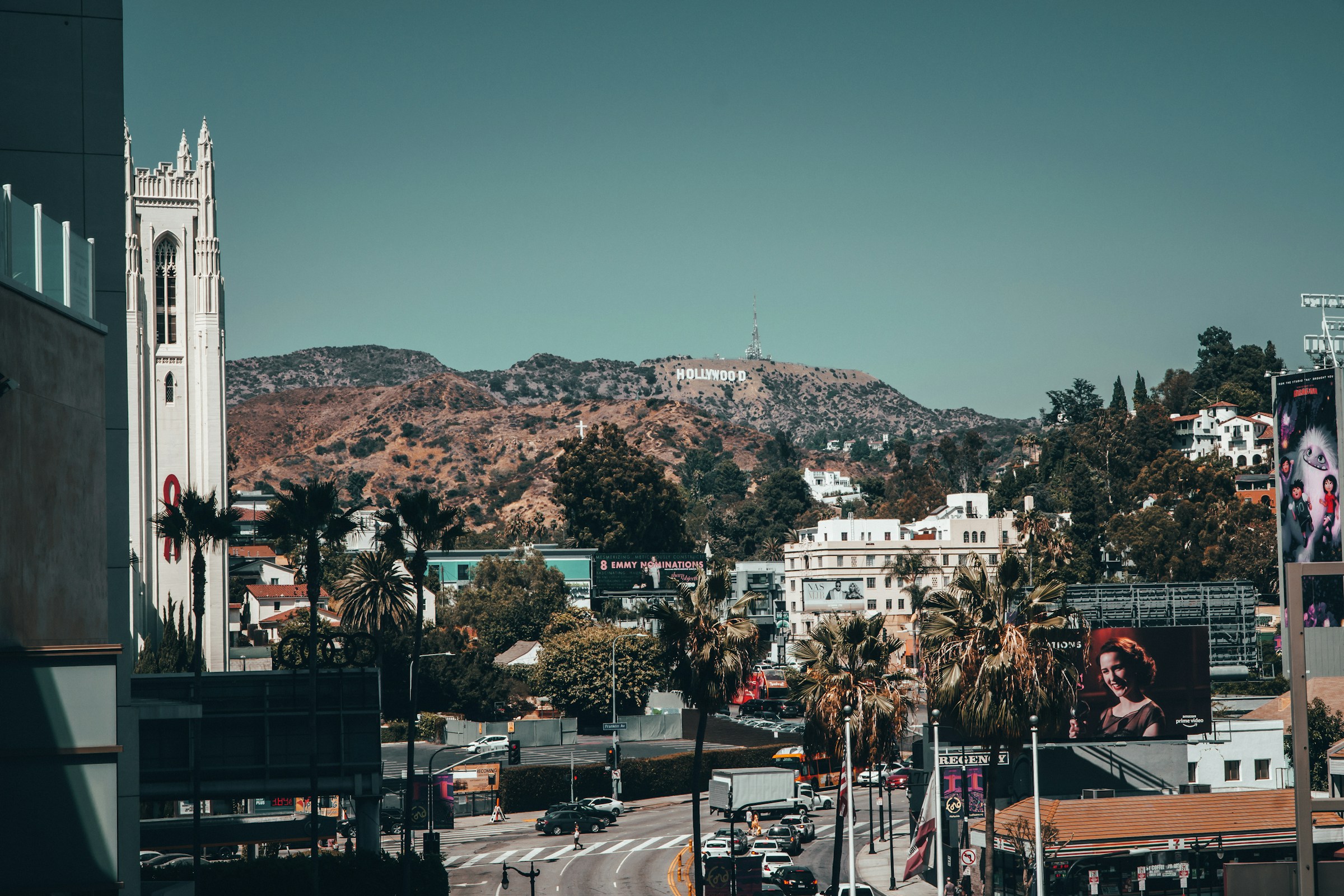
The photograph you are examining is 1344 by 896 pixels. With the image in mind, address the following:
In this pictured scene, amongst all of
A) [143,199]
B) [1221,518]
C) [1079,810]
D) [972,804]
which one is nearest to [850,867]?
[1079,810]

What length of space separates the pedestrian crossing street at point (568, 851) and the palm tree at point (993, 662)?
23970 millimetres

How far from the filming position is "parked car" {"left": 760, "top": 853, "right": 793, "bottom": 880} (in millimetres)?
56781

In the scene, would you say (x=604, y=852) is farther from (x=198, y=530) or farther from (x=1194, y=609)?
(x=1194, y=609)

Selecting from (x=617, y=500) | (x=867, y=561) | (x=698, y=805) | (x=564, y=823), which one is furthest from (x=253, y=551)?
(x=698, y=805)

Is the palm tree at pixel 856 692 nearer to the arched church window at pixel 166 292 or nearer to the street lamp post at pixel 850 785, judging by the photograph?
the street lamp post at pixel 850 785

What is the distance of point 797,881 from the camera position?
183 ft

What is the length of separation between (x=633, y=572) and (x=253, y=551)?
59975mm

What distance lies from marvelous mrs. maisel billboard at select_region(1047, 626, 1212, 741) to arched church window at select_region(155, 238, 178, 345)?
226 feet

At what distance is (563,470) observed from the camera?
152m

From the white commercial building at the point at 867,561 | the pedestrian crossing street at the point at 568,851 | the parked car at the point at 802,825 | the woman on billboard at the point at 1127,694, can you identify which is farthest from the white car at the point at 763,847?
the white commercial building at the point at 867,561

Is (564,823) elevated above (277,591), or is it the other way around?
(277,591)

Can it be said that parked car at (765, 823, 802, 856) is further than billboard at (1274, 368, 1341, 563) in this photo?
No

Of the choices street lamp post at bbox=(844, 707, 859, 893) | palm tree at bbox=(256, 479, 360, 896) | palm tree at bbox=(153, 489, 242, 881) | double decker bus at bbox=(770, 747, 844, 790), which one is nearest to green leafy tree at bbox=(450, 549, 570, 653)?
double decker bus at bbox=(770, 747, 844, 790)

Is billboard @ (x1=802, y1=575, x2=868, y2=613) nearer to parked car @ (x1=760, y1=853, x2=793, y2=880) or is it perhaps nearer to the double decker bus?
the double decker bus
